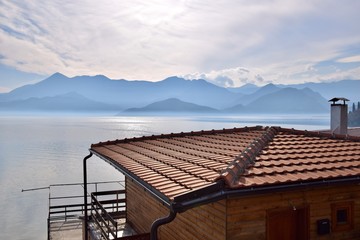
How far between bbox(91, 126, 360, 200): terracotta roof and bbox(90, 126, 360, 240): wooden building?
0.02 m

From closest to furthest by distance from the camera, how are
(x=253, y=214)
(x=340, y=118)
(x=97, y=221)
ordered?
(x=253, y=214), (x=97, y=221), (x=340, y=118)

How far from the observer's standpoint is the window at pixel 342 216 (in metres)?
7.56

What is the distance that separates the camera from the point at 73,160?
10844cm

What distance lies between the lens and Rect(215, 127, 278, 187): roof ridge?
602 centimetres

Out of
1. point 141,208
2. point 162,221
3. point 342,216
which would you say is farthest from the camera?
point 141,208

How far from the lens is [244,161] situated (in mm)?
7617

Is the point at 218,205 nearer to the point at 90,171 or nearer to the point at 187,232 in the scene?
the point at 187,232

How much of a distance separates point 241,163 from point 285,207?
4.25ft

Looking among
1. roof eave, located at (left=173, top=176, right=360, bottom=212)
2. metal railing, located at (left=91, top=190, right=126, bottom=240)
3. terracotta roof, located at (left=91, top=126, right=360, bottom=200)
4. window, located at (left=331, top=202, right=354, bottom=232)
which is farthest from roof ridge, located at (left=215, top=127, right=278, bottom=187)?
metal railing, located at (left=91, top=190, right=126, bottom=240)

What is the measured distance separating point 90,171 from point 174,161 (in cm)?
8146

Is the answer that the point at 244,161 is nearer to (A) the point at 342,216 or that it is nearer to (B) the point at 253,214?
(B) the point at 253,214

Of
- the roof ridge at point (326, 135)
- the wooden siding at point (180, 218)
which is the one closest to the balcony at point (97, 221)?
the wooden siding at point (180, 218)

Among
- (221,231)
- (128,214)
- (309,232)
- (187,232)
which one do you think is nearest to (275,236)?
(309,232)

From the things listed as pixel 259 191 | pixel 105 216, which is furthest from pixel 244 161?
pixel 105 216
